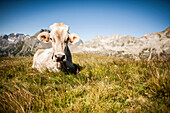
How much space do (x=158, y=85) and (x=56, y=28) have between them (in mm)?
4604

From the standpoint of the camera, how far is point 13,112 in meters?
1.89

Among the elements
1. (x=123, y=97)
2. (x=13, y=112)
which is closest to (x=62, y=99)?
(x=13, y=112)

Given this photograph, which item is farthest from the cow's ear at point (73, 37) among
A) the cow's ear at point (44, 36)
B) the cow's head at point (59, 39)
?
the cow's ear at point (44, 36)

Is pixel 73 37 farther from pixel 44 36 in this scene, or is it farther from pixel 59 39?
pixel 44 36

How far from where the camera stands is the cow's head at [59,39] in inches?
143

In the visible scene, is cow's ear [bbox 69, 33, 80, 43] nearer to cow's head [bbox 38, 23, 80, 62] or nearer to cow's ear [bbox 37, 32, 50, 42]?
cow's head [bbox 38, 23, 80, 62]

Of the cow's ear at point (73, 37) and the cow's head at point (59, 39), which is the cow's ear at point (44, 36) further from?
the cow's ear at point (73, 37)

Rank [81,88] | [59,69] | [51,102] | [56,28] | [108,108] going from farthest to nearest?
[59,69]
[56,28]
[81,88]
[51,102]
[108,108]

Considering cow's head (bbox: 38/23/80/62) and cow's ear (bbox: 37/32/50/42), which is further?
cow's ear (bbox: 37/32/50/42)

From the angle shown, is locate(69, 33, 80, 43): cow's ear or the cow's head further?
locate(69, 33, 80, 43): cow's ear

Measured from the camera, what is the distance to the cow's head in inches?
143

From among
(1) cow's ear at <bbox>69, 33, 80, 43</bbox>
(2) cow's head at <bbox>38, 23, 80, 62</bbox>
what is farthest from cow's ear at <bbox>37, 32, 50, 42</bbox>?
(1) cow's ear at <bbox>69, 33, 80, 43</bbox>

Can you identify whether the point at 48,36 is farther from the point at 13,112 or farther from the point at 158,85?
the point at 158,85

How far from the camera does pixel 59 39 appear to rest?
4.12 metres
